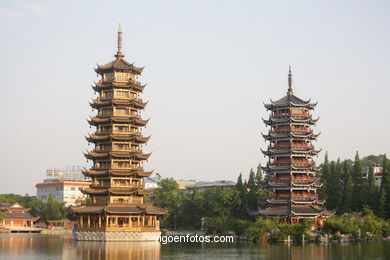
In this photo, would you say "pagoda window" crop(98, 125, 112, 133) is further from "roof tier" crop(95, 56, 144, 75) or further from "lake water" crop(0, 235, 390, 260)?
"lake water" crop(0, 235, 390, 260)

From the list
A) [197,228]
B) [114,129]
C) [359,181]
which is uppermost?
[114,129]

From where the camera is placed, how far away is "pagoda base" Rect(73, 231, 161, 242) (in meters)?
66.5

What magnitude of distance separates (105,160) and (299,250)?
2746 centimetres

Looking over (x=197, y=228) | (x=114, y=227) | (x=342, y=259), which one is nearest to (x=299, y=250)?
(x=342, y=259)

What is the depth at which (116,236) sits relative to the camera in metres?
66.6

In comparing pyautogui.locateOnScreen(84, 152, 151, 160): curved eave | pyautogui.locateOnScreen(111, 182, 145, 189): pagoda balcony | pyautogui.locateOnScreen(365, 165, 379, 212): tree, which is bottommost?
pyautogui.locateOnScreen(365, 165, 379, 212): tree

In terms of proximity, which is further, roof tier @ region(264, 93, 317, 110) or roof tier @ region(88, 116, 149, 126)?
roof tier @ region(264, 93, 317, 110)

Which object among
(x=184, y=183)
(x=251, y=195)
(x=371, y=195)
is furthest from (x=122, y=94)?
(x=184, y=183)

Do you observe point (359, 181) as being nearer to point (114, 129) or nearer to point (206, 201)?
point (206, 201)

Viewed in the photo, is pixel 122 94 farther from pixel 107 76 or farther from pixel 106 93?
pixel 107 76

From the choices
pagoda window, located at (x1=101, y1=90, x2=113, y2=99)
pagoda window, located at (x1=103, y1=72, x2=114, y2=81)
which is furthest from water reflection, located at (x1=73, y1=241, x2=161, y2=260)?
pagoda window, located at (x1=103, y1=72, x2=114, y2=81)

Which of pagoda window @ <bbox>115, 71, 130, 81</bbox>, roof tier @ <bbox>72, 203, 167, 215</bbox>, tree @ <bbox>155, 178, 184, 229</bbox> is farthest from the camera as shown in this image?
tree @ <bbox>155, 178, 184, 229</bbox>

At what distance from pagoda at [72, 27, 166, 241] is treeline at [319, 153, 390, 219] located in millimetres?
25169

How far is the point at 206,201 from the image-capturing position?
3661 inches
